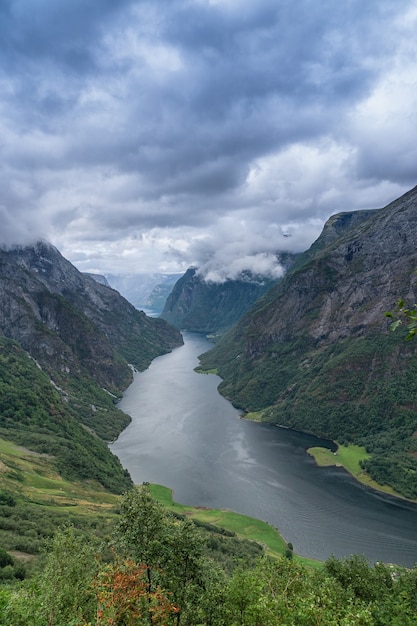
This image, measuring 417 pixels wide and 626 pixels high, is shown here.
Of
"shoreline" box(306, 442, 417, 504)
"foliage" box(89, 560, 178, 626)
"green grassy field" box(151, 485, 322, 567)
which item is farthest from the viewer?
"shoreline" box(306, 442, 417, 504)

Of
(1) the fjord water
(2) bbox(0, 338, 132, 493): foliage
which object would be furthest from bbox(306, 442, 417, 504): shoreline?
(2) bbox(0, 338, 132, 493): foliage

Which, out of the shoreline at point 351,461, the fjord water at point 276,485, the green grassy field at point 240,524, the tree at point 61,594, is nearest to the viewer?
the tree at point 61,594

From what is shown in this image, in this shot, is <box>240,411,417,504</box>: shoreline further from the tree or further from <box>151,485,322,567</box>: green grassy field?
the tree

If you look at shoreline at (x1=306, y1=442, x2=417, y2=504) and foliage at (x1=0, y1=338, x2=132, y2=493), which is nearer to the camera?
foliage at (x1=0, y1=338, x2=132, y2=493)

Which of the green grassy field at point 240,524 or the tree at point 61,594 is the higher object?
the tree at point 61,594

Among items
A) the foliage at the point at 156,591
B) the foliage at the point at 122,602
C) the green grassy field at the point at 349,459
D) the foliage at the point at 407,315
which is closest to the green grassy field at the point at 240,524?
the green grassy field at the point at 349,459

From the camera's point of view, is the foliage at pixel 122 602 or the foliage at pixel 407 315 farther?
the foliage at pixel 122 602

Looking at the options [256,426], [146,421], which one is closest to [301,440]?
[256,426]

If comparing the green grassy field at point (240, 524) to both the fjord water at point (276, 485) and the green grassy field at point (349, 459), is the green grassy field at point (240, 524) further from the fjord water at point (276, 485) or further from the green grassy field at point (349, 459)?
the green grassy field at point (349, 459)

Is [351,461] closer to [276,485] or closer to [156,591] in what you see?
[276,485]
